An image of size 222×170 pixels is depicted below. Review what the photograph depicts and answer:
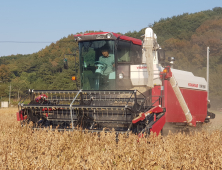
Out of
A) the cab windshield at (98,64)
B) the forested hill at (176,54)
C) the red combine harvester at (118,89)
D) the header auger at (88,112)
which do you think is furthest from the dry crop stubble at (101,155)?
the forested hill at (176,54)

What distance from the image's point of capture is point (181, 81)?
7762 millimetres

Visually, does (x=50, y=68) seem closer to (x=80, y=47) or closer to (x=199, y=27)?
(x=199, y=27)

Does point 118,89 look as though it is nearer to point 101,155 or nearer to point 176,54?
point 101,155

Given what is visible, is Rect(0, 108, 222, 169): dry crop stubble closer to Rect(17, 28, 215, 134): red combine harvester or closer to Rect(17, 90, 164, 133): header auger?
Rect(17, 90, 164, 133): header auger

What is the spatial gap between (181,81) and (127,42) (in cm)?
173

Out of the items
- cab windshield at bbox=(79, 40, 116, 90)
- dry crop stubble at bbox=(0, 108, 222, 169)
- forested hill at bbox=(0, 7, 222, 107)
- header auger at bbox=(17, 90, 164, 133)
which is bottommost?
dry crop stubble at bbox=(0, 108, 222, 169)

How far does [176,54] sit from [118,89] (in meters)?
46.9

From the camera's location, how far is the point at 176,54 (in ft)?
172

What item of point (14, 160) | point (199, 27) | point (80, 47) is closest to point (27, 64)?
point (199, 27)

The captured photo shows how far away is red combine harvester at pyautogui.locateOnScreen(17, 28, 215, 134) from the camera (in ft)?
18.8

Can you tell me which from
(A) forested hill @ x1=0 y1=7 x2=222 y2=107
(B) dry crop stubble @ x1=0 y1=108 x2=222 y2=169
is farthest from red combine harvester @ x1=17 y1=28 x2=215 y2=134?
(A) forested hill @ x1=0 y1=7 x2=222 y2=107

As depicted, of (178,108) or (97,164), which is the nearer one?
(97,164)

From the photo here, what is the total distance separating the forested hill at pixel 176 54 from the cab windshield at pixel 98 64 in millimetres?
28606

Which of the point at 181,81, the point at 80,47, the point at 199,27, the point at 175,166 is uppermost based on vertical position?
the point at 199,27
